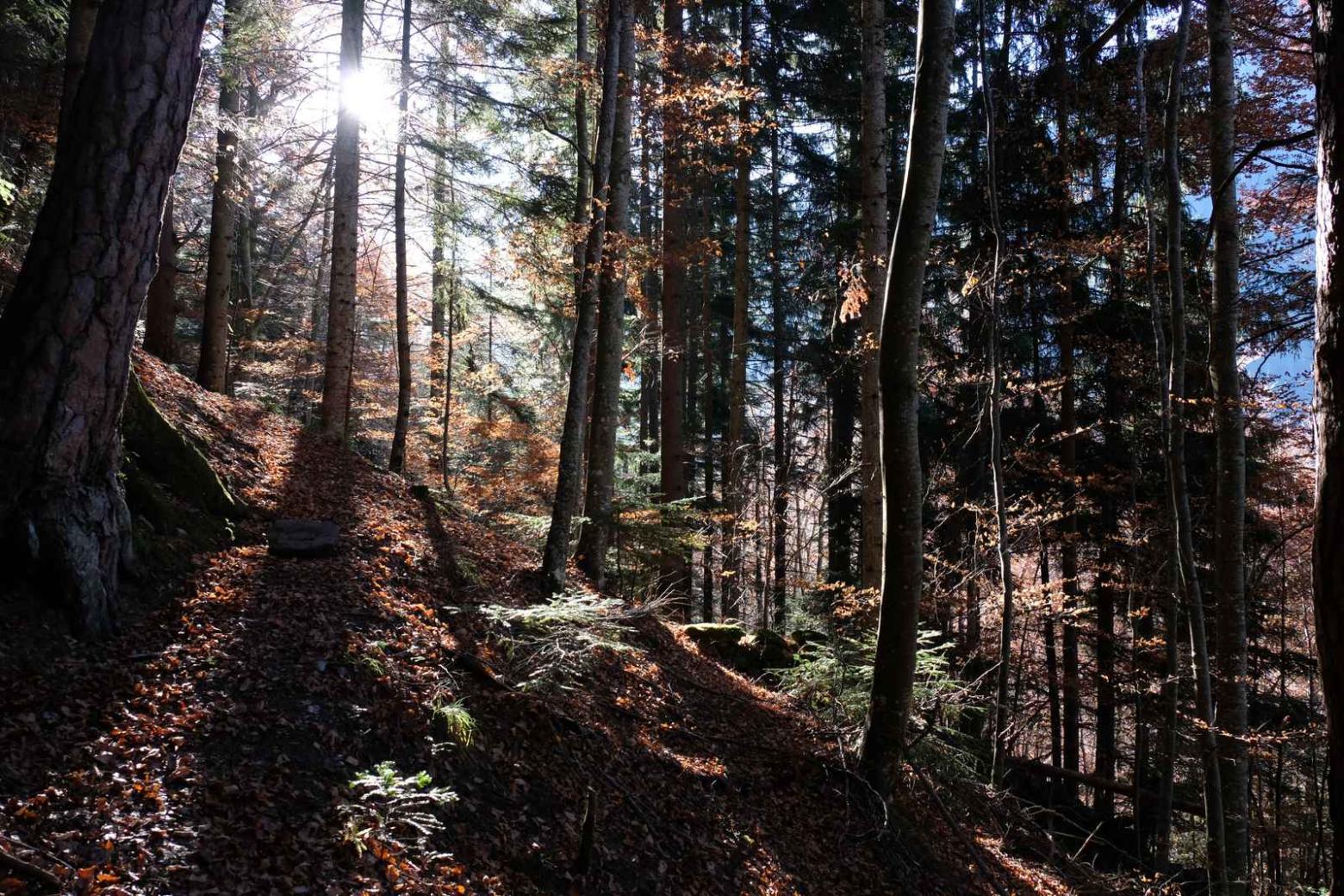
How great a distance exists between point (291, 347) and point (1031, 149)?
18679mm

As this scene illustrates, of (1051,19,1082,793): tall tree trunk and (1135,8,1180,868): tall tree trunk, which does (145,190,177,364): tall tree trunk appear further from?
(1051,19,1082,793): tall tree trunk

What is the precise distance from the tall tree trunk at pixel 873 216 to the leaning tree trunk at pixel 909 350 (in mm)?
2975

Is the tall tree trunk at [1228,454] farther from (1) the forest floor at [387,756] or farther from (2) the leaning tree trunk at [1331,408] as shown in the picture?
(2) the leaning tree trunk at [1331,408]

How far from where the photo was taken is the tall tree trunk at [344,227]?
11.0 metres

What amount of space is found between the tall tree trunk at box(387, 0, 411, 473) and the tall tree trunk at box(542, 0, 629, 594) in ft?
22.1

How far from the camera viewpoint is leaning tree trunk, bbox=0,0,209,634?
3.84 metres

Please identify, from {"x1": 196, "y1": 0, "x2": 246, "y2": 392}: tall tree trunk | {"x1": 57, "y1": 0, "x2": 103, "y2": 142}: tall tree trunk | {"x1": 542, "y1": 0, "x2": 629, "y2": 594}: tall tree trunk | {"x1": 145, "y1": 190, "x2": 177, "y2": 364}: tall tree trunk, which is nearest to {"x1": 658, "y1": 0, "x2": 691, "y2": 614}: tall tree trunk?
{"x1": 542, "y1": 0, "x2": 629, "y2": 594}: tall tree trunk

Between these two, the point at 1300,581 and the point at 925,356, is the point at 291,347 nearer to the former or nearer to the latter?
the point at 925,356

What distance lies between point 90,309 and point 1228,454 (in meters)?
9.80

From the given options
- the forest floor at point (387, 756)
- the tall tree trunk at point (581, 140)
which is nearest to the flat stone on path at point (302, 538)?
the forest floor at point (387, 756)

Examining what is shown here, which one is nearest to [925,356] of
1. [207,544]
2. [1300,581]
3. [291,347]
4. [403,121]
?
[1300,581]

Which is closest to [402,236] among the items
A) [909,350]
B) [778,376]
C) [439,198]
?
[439,198]

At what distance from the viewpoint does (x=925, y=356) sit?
45.6 feet

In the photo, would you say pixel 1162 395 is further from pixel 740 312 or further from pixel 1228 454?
pixel 740 312
